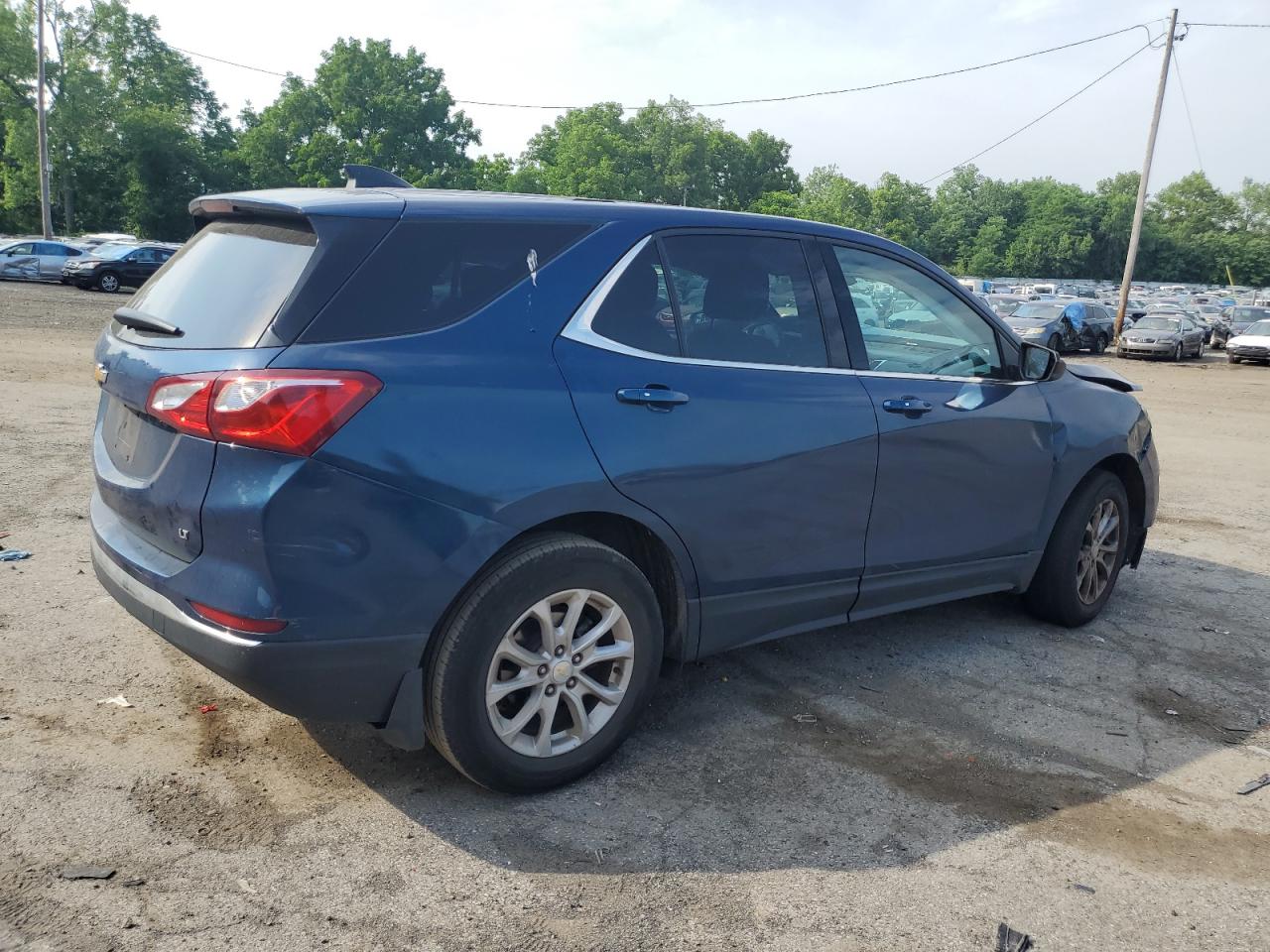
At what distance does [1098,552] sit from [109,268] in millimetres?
32374

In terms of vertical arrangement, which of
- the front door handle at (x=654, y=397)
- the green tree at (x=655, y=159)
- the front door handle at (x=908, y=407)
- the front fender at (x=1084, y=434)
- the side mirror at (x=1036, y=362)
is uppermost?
the green tree at (x=655, y=159)

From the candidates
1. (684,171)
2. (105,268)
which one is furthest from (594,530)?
(684,171)

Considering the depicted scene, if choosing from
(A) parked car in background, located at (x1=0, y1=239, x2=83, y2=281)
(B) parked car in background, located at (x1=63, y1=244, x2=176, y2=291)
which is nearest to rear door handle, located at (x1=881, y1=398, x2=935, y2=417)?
(B) parked car in background, located at (x1=63, y1=244, x2=176, y2=291)

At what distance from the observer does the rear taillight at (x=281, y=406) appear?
283cm

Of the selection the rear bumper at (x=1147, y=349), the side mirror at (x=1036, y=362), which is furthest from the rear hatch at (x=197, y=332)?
the rear bumper at (x=1147, y=349)

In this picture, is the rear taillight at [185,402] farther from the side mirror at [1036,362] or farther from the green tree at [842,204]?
the green tree at [842,204]

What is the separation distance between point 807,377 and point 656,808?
5.33 ft

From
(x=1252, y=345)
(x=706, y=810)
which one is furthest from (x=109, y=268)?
(x=1252, y=345)

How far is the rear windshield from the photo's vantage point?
3023 mm

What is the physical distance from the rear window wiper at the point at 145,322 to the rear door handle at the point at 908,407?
99.7 inches

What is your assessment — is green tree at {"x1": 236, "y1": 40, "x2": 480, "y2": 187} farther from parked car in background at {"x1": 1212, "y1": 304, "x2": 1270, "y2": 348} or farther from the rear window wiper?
the rear window wiper

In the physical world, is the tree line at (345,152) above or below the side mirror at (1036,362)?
above

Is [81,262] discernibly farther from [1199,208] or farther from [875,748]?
[1199,208]

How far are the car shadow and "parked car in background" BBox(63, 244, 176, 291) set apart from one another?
31.1m
